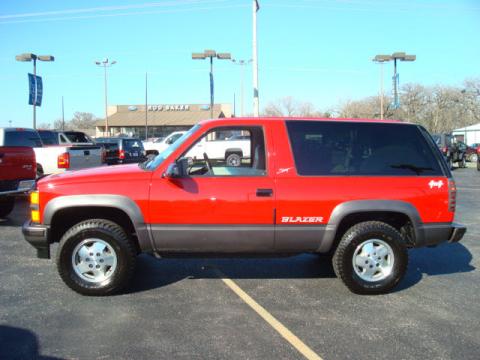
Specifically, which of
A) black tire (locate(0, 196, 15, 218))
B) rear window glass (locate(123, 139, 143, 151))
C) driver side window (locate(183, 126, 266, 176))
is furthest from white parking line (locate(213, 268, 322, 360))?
rear window glass (locate(123, 139, 143, 151))

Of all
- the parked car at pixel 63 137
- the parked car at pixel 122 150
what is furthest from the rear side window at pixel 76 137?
the parked car at pixel 122 150

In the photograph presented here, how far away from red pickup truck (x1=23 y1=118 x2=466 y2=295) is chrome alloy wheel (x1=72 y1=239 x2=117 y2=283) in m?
0.01

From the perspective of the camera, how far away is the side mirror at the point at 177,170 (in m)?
4.26

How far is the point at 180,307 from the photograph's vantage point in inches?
166

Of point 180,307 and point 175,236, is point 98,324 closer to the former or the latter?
point 180,307

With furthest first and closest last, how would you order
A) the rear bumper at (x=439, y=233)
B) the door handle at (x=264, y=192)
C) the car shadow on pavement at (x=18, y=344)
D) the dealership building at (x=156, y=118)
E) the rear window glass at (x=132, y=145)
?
1. the dealership building at (x=156, y=118)
2. the rear window glass at (x=132, y=145)
3. the rear bumper at (x=439, y=233)
4. the door handle at (x=264, y=192)
5. the car shadow on pavement at (x=18, y=344)

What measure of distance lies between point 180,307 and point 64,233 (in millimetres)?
1660

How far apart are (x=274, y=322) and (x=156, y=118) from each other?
222ft

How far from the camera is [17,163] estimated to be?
26.8ft

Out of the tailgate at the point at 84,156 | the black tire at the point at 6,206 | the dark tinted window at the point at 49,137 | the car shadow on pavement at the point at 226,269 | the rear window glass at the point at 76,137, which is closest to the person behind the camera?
the car shadow on pavement at the point at 226,269

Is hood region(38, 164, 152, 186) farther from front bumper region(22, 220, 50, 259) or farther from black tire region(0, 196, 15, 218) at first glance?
black tire region(0, 196, 15, 218)

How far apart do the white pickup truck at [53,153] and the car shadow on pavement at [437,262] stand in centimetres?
882

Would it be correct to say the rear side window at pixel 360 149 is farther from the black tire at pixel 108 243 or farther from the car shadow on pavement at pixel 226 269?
the black tire at pixel 108 243

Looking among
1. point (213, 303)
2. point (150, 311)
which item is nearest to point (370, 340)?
point (213, 303)
